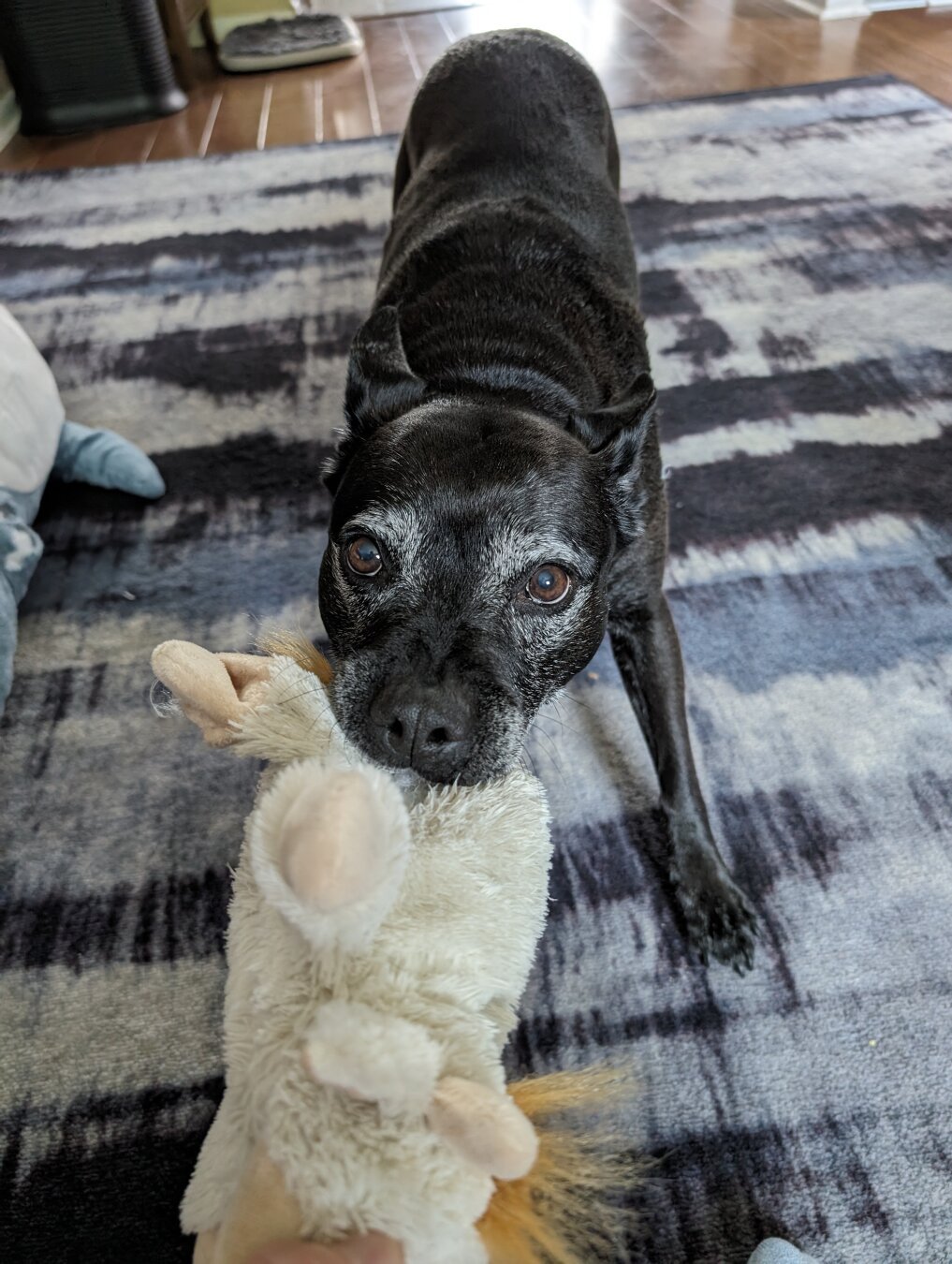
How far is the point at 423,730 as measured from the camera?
45.9 inches

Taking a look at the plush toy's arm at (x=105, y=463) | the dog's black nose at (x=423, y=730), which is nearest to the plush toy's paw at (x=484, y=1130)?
the dog's black nose at (x=423, y=730)

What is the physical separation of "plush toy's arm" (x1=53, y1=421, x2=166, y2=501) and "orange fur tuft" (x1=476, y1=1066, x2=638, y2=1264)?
1966mm

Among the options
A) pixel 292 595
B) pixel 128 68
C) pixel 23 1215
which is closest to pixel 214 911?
pixel 23 1215

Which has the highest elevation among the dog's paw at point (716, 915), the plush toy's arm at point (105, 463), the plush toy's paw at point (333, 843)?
the plush toy's paw at point (333, 843)

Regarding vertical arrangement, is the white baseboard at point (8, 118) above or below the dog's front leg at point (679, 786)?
above

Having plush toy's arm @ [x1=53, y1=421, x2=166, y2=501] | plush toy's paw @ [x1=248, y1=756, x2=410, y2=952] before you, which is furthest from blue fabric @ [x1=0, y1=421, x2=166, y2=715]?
plush toy's paw @ [x1=248, y1=756, x2=410, y2=952]

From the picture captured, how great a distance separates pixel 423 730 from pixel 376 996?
40 centimetres

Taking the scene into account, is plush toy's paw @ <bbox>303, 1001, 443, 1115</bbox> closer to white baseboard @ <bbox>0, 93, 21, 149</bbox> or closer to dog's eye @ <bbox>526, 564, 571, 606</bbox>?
dog's eye @ <bbox>526, 564, 571, 606</bbox>

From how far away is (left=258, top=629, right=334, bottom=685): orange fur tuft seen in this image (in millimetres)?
1271

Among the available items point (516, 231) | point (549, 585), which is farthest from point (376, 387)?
point (516, 231)

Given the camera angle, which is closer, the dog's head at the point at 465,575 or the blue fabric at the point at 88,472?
the dog's head at the point at 465,575

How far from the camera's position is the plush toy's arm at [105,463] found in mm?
2447

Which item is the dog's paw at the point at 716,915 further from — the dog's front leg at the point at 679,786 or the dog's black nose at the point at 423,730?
the dog's black nose at the point at 423,730

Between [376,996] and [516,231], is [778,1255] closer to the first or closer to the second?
[376,996]
